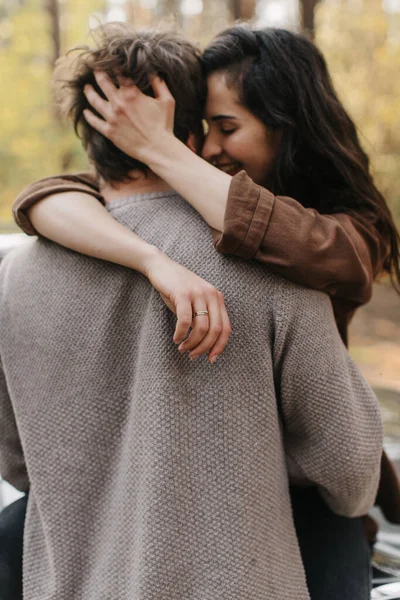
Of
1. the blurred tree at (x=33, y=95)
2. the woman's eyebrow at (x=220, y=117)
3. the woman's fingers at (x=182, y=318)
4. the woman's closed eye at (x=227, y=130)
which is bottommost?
the blurred tree at (x=33, y=95)

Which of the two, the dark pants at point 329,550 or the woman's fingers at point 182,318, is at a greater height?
the woman's fingers at point 182,318

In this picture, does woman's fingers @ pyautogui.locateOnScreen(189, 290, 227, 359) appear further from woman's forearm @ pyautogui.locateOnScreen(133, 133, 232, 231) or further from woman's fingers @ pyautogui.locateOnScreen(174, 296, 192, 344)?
woman's forearm @ pyautogui.locateOnScreen(133, 133, 232, 231)

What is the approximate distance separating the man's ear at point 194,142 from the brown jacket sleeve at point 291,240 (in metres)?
0.28

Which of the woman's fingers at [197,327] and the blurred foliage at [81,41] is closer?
the woman's fingers at [197,327]

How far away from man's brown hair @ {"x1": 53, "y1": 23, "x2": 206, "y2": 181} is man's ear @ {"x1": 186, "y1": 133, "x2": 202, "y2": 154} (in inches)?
0.5

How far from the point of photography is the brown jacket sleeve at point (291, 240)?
109cm

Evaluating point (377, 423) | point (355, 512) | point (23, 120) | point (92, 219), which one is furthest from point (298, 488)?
point (23, 120)

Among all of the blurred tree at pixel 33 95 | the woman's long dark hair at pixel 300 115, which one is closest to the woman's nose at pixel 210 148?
the woman's long dark hair at pixel 300 115

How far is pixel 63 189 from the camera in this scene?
4.15 feet

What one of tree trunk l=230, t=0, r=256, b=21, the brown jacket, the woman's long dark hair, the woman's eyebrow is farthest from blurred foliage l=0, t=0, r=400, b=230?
the brown jacket

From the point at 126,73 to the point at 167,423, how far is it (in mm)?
659

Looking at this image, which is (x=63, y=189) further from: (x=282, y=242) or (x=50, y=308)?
(x=282, y=242)

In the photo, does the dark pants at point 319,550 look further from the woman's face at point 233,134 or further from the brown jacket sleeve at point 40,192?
the woman's face at point 233,134

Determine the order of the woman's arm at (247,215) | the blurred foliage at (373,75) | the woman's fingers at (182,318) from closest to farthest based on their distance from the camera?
the woman's fingers at (182,318)
the woman's arm at (247,215)
the blurred foliage at (373,75)
